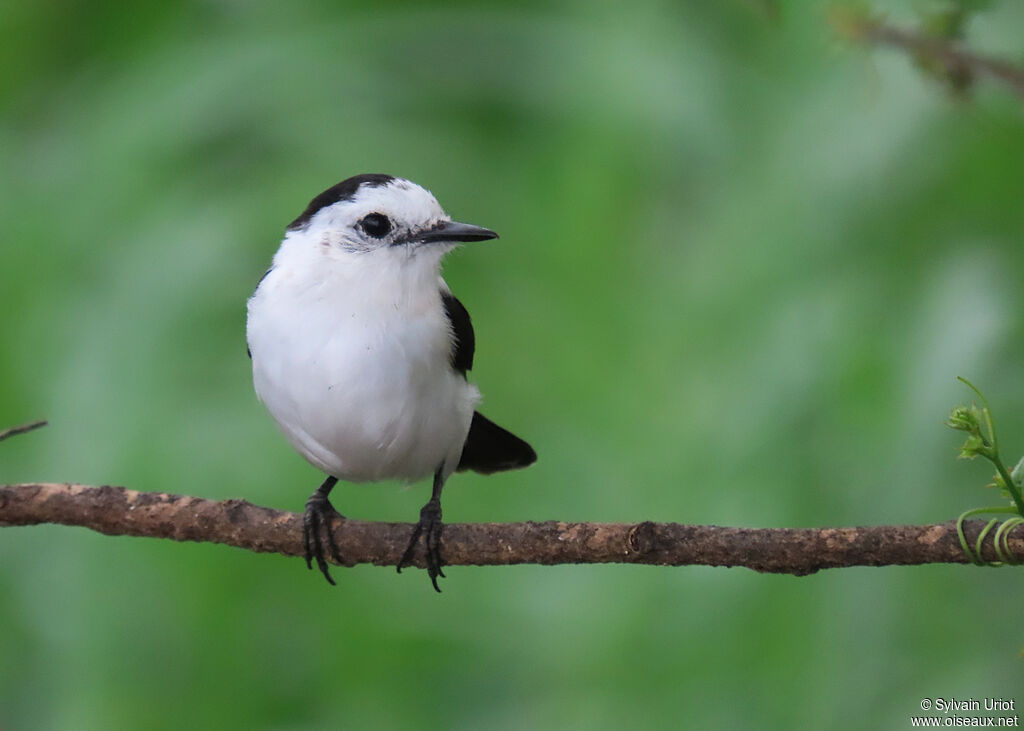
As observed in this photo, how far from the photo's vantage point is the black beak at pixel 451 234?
250 centimetres

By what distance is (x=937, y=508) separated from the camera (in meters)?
3.00

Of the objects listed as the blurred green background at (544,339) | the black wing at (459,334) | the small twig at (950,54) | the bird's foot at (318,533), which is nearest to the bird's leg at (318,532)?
the bird's foot at (318,533)

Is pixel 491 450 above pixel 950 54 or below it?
below

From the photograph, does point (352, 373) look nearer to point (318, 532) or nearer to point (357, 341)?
point (357, 341)

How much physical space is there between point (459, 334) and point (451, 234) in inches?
11.6

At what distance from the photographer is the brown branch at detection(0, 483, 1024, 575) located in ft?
5.59

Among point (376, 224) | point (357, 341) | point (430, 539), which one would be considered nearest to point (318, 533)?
point (430, 539)

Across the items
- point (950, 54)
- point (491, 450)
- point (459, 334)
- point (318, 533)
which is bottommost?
point (318, 533)

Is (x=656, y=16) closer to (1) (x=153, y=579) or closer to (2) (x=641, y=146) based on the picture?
(2) (x=641, y=146)

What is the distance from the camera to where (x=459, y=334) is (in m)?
2.71

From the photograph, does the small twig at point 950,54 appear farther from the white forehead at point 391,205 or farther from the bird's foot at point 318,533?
the bird's foot at point 318,533

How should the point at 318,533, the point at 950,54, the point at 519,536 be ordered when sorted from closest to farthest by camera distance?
1. the point at 950,54
2. the point at 519,536
3. the point at 318,533

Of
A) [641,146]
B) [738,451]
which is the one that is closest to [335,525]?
[738,451]

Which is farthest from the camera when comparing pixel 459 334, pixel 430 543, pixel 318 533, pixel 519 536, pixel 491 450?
pixel 491 450
